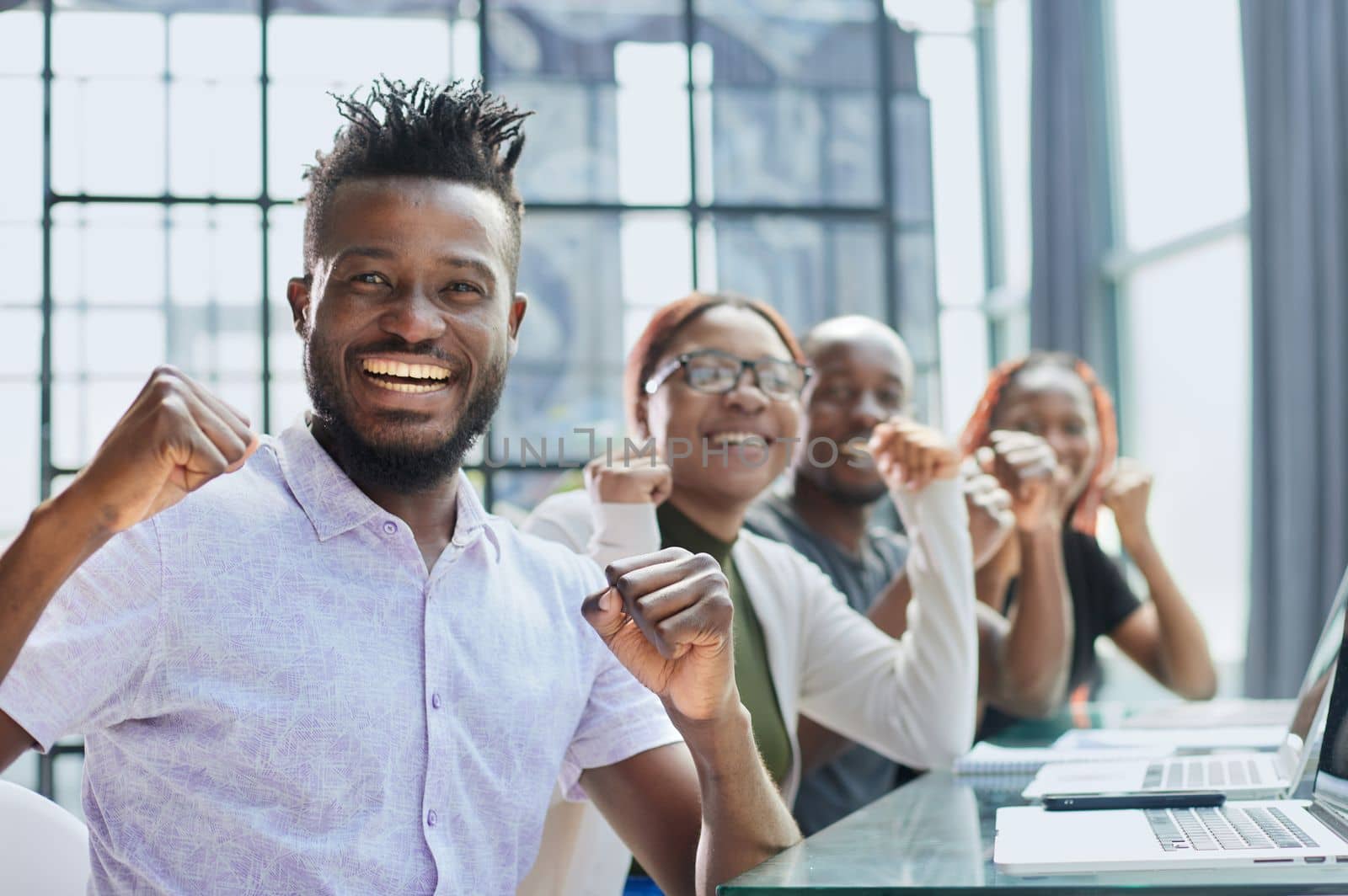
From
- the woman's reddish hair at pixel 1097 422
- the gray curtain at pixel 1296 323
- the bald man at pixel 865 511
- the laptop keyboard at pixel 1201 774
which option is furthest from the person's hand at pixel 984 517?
the gray curtain at pixel 1296 323

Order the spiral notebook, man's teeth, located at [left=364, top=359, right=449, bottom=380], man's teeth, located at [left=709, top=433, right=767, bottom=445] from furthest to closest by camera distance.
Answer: man's teeth, located at [left=709, top=433, right=767, bottom=445] < the spiral notebook < man's teeth, located at [left=364, top=359, right=449, bottom=380]

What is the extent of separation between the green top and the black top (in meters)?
1.00

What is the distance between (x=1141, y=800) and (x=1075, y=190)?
4858mm

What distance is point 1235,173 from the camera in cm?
471

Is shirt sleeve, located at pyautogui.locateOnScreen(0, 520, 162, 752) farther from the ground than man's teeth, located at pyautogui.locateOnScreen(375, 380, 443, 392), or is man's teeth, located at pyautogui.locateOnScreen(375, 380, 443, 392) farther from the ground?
man's teeth, located at pyautogui.locateOnScreen(375, 380, 443, 392)

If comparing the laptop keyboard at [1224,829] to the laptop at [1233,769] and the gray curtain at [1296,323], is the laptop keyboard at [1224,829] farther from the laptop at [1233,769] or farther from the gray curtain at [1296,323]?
the gray curtain at [1296,323]

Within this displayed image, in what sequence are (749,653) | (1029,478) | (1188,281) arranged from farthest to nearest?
(1188,281)
(1029,478)
(749,653)

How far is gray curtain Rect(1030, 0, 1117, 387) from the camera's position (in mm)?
5656

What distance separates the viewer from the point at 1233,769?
142cm

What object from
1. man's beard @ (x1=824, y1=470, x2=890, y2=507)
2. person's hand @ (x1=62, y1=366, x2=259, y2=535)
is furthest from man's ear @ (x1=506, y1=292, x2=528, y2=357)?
man's beard @ (x1=824, y1=470, x2=890, y2=507)

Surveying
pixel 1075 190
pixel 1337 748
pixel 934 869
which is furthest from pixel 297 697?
pixel 1075 190

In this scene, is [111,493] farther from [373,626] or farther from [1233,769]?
[1233,769]

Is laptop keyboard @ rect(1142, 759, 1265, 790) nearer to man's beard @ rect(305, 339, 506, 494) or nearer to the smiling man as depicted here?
the smiling man

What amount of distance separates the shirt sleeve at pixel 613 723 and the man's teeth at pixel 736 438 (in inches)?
23.2
